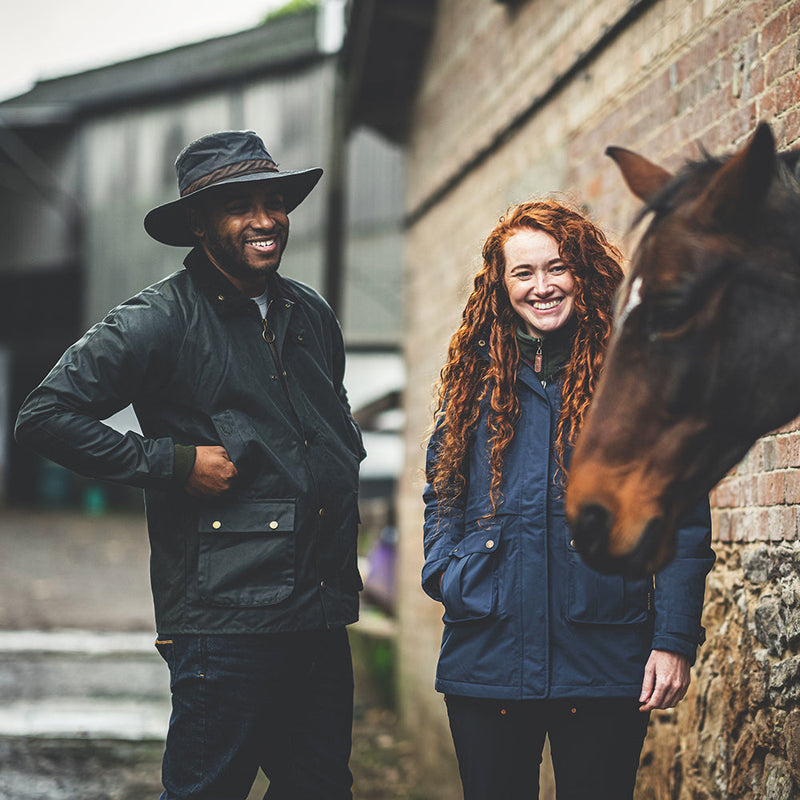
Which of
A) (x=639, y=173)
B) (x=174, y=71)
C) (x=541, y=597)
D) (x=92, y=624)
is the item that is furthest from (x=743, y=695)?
(x=174, y=71)

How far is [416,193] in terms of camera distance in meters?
7.29

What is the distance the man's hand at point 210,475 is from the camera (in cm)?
259

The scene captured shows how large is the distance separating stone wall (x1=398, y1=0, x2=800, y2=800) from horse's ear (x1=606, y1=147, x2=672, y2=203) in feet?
0.29

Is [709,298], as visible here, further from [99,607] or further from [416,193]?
[99,607]

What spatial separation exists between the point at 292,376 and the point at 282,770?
108 centimetres

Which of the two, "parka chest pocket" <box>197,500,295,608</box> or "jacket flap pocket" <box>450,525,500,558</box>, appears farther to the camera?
"parka chest pocket" <box>197,500,295,608</box>

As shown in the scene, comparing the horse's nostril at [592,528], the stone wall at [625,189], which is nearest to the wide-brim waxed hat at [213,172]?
the stone wall at [625,189]

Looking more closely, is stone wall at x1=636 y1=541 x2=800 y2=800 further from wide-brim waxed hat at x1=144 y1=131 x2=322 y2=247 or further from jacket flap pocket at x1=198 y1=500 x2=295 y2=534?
wide-brim waxed hat at x1=144 y1=131 x2=322 y2=247

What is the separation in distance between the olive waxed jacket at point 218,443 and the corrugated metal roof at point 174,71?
554 inches

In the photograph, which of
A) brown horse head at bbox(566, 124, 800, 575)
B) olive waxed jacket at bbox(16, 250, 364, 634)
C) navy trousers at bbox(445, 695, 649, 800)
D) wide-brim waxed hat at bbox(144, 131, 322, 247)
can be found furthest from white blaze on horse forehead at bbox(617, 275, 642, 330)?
wide-brim waxed hat at bbox(144, 131, 322, 247)

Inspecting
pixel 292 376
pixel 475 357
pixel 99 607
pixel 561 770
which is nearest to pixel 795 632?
pixel 561 770

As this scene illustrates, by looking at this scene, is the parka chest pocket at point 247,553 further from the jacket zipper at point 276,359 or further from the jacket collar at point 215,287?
the jacket collar at point 215,287

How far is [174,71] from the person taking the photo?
17984 millimetres

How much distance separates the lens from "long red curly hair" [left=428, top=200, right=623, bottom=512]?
92.7 inches
